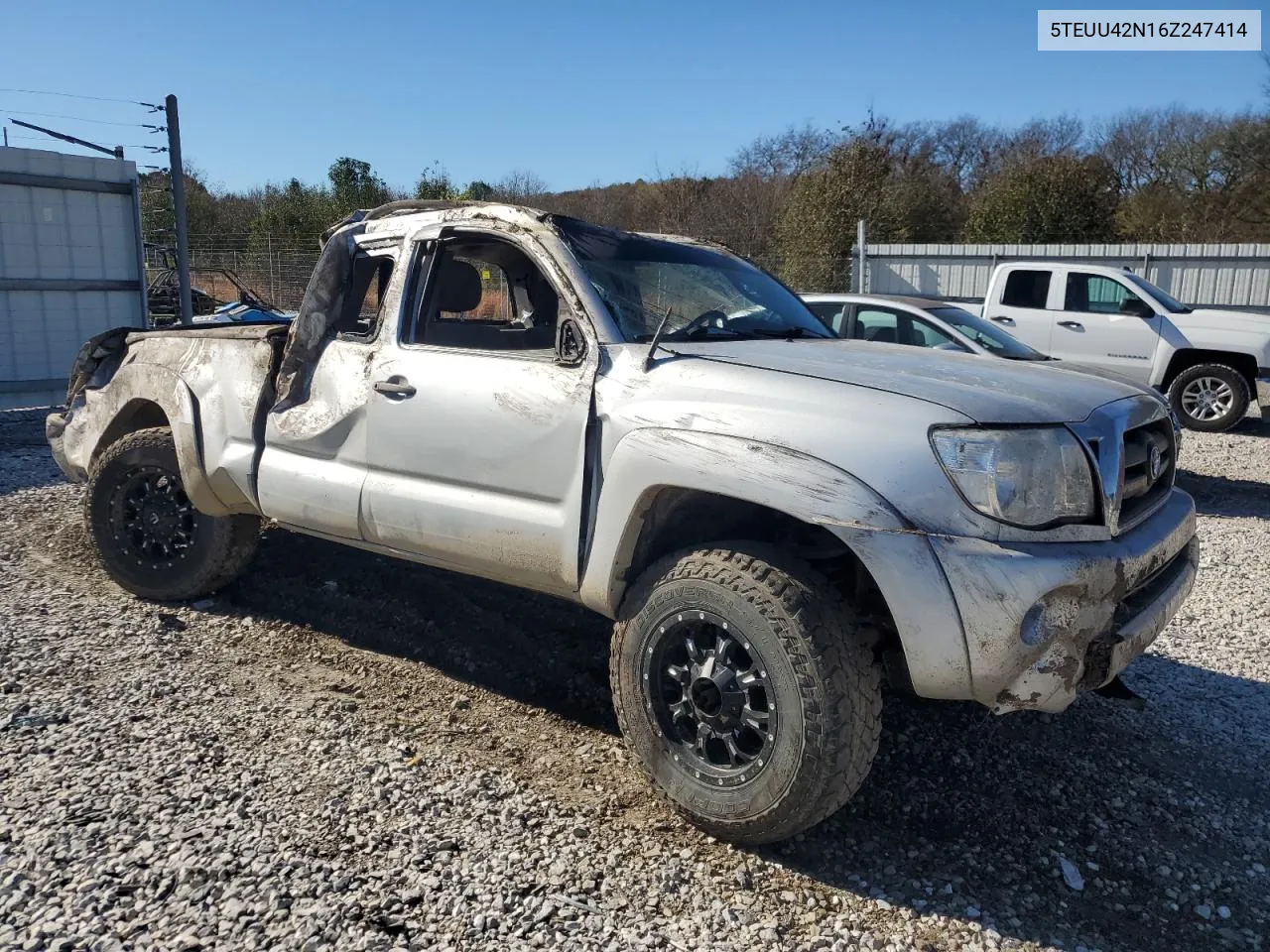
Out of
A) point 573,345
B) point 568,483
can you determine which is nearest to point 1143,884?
point 568,483

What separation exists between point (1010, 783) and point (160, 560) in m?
4.08

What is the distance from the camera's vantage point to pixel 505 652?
14.8 feet

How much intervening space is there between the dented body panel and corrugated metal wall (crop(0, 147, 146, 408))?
9108 mm

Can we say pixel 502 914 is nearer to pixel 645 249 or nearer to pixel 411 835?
pixel 411 835

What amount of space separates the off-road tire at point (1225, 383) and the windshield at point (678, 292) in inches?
355

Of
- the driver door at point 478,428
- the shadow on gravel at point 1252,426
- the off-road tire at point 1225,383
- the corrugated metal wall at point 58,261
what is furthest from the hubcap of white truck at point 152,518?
the shadow on gravel at point 1252,426

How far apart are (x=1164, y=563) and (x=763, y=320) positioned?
1743 mm

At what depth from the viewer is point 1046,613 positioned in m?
2.66

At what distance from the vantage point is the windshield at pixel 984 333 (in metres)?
8.34

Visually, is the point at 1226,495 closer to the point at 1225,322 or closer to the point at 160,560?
the point at 1225,322

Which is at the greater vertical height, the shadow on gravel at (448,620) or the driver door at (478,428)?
the driver door at (478,428)

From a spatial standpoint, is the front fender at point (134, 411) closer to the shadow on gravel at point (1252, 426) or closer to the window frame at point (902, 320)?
the window frame at point (902, 320)

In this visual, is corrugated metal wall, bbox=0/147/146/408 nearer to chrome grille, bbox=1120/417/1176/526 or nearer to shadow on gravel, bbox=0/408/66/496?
shadow on gravel, bbox=0/408/66/496

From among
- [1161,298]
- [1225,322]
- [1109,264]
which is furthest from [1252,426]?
[1109,264]
